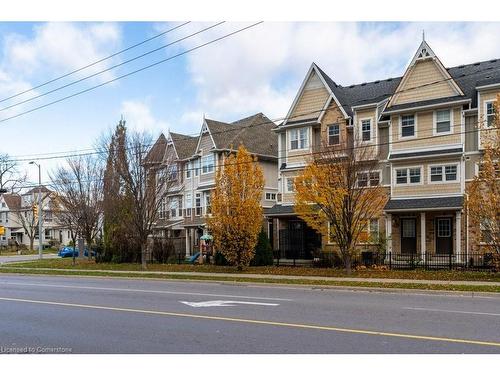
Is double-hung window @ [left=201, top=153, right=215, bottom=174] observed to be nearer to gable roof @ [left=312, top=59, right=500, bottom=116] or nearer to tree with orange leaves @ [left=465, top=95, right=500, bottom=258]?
gable roof @ [left=312, top=59, right=500, bottom=116]

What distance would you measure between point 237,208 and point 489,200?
11.6m

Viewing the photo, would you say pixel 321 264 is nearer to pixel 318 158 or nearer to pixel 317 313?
pixel 318 158

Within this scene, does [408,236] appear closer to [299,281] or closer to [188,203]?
[299,281]

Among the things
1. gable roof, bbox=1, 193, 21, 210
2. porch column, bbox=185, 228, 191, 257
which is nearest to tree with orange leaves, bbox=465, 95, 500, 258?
porch column, bbox=185, 228, 191, 257

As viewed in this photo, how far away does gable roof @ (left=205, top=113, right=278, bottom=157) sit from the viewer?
39.2 m

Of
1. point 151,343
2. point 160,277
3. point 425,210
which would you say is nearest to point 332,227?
point 425,210

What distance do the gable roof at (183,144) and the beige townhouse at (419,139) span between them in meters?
15.4

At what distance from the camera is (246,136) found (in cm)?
4034

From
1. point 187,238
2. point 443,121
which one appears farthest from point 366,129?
point 187,238

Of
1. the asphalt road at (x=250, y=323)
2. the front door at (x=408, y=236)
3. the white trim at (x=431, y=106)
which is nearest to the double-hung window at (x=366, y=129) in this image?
the white trim at (x=431, y=106)

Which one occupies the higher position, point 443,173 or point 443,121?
point 443,121

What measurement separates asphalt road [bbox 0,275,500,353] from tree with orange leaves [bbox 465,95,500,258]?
192 inches

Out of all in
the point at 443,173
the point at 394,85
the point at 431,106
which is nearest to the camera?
the point at 431,106

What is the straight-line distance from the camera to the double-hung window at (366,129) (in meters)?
30.4
